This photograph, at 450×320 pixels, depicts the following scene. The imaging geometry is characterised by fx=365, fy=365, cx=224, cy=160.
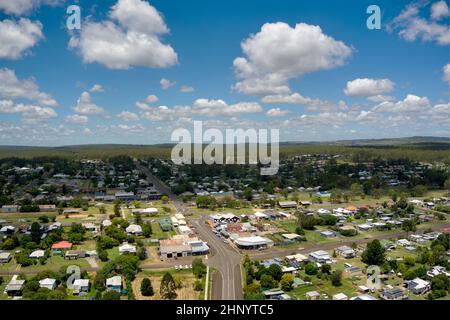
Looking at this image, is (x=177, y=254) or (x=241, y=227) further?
(x=241, y=227)

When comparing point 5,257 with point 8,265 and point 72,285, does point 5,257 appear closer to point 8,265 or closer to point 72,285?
point 8,265

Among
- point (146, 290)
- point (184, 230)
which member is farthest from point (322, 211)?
point (146, 290)

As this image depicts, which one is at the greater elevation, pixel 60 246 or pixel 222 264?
pixel 60 246

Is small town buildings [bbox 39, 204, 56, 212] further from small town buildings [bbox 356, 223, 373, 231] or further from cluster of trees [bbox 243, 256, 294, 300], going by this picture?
small town buildings [bbox 356, 223, 373, 231]

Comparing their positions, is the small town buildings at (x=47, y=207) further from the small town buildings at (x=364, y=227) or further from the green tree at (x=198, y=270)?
the small town buildings at (x=364, y=227)

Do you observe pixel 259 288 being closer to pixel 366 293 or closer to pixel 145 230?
pixel 366 293
